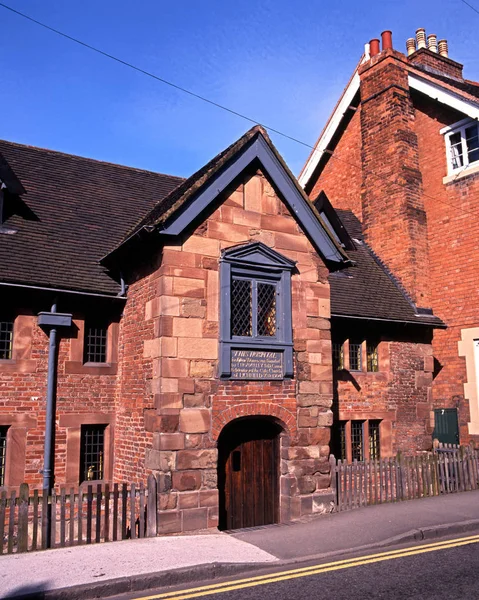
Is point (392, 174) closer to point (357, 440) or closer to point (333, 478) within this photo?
point (357, 440)

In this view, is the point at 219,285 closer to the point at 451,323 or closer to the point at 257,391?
the point at 257,391

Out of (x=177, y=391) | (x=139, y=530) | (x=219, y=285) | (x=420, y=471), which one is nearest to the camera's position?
(x=139, y=530)

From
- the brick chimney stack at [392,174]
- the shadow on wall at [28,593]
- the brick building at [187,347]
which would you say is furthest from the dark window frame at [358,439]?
the shadow on wall at [28,593]

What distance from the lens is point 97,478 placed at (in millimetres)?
11836

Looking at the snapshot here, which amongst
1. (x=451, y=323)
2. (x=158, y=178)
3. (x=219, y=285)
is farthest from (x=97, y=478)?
(x=451, y=323)

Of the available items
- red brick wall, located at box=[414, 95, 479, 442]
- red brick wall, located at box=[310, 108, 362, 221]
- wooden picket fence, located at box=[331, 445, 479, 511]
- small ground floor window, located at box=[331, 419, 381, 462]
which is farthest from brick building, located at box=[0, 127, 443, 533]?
red brick wall, located at box=[310, 108, 362, 221]

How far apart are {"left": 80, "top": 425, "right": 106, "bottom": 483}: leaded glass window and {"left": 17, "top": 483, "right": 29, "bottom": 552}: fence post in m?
3.16

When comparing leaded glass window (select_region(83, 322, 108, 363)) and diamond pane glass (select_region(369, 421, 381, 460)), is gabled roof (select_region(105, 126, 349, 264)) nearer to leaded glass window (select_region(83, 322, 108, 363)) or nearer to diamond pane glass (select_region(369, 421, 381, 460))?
leaded glass window (select_region(83, 322, 108, 363))

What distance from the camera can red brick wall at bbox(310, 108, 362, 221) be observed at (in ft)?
68.3

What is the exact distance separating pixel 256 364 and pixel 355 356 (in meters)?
5.72

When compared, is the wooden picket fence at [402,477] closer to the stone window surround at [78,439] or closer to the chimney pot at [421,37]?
the stone window surround at [78,439]

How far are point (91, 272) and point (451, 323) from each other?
1059 centimetres

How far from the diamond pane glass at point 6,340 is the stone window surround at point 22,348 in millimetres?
107

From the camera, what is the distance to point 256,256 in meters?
11.3
